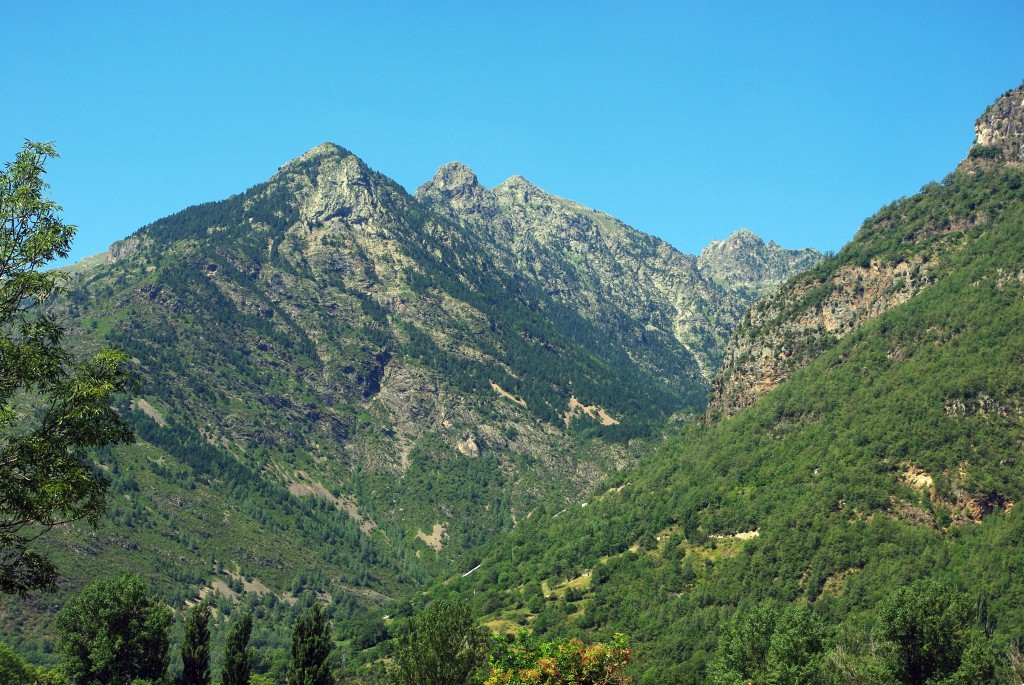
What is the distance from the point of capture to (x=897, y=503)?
187750mm

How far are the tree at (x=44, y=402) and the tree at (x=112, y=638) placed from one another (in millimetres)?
95440

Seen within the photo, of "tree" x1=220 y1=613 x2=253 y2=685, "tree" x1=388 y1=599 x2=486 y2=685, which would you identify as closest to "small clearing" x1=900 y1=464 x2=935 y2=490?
"tree" x1=388 y1=599 x2=486 y2=685

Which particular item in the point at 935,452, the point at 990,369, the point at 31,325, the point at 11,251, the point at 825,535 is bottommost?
the point at 31,325

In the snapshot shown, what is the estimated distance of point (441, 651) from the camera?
98.0 metres

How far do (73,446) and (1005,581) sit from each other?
15726 centimetres

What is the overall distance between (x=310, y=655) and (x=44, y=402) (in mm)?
83009

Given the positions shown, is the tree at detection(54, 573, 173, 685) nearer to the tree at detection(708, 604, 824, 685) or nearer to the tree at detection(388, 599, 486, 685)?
the tree at detection(388, 599, 486, 685)

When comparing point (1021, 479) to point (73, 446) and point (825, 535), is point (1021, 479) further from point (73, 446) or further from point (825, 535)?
point (73, 446)

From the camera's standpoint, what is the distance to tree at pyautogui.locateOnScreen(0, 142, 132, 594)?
34562 mm

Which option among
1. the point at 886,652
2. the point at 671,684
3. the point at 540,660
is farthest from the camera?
the point at 671,684

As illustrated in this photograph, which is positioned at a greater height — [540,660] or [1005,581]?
[1005,581]

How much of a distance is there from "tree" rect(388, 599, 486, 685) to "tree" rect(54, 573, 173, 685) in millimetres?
40344

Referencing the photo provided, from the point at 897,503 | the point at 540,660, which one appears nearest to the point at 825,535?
the point at 897,503

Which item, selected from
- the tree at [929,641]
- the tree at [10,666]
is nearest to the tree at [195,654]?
the tree at [10,666]
